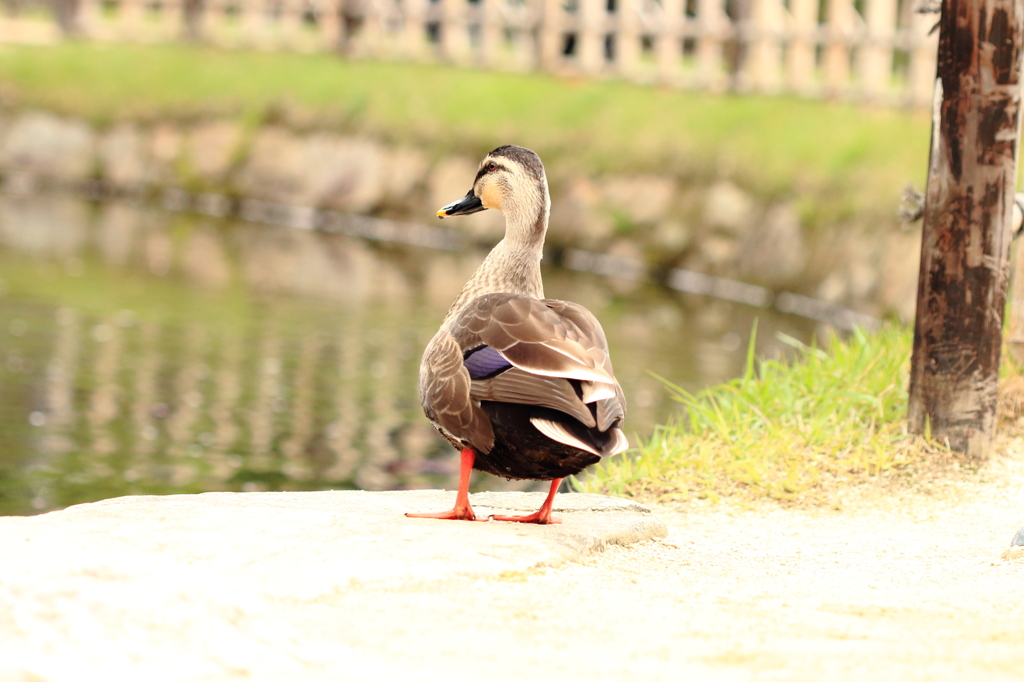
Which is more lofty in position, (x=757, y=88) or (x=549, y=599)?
(x=757, y=88)

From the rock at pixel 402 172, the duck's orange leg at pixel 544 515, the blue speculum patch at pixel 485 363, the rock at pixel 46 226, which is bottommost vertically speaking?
the rock at pixel 46 226

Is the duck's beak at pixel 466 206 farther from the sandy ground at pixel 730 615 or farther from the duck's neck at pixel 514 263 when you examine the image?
the sandy ground at pixel 730 615

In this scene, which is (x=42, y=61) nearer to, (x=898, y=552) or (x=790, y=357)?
Answer: (x=790, y=357)

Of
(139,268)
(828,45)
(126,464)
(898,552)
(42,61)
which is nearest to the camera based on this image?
(898,552)

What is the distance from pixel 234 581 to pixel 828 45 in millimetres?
13372

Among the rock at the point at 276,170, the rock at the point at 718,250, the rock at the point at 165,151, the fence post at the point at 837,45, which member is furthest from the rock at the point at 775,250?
the rock at the point at 165,151

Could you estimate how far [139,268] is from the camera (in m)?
12.3

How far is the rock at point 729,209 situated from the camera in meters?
13.1

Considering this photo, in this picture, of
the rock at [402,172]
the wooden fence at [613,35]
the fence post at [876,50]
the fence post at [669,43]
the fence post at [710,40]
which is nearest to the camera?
the fence post at [876,50]

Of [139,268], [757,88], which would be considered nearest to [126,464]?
[139,268]

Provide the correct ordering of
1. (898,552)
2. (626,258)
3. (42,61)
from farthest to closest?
(42,61)
(626,258)
(898,552)

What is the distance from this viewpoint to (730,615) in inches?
129

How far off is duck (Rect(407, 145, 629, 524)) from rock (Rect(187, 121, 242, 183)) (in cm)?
1331

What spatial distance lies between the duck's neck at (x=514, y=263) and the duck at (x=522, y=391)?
10 centimetres
